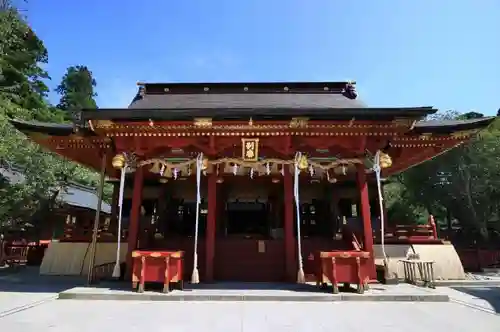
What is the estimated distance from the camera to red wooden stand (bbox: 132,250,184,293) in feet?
25.2

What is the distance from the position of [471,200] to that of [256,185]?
42.0 ft

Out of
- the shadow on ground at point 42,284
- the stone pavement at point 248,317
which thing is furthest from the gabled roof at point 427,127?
the stone pavement at point 248,317

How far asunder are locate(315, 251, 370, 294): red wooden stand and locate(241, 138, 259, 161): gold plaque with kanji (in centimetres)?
348

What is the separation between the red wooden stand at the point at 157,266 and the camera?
767 centimetres

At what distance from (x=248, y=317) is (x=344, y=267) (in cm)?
316

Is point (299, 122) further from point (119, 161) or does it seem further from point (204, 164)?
point (119, 161)

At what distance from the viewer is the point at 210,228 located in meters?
9.55

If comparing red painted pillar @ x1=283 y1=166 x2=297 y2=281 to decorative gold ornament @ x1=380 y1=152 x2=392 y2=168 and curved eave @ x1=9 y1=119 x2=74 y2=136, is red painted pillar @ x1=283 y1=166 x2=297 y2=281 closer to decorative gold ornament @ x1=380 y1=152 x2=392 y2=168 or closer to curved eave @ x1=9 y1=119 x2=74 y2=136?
decorative gold ornament @ x1=380 y1=152 x2=392 y2=168

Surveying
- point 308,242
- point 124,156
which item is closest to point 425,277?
point 308,242

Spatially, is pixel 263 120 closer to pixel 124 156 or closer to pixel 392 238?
pixel 124 156

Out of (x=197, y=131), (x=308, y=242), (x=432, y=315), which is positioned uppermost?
(x=197, y=131)

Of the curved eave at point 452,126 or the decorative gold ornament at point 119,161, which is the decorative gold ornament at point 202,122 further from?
the curved eave at point 452,126

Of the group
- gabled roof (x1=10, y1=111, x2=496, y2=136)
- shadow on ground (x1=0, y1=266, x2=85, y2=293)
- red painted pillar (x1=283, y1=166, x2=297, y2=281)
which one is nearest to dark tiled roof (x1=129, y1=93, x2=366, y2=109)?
gabled roof (x1=10, y1=111, x2=496, y2=136)

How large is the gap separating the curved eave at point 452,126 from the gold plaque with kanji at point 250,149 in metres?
4.92
